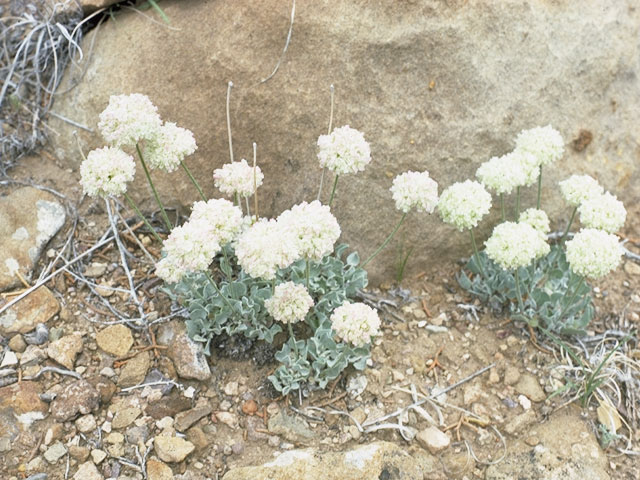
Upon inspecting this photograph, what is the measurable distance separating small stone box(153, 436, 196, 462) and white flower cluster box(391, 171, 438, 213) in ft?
5.52

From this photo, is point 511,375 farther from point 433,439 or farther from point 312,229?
point 312,229

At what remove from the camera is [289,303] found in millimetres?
3385

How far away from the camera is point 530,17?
4426 mm

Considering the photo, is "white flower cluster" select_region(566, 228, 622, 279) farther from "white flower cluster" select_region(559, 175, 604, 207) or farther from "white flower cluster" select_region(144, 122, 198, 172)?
"white flower cluster" select_region(144, 122, 198, 172)

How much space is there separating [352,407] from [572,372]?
1.40 meters

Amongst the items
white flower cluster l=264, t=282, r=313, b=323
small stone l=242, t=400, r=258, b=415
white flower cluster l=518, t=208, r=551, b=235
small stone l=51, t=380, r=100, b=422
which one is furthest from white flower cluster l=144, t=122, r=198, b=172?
white flower cluster l=518, t=208, r=551, b=235

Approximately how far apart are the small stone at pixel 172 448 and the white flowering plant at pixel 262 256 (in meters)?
0.54

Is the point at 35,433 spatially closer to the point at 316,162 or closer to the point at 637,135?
the point at 316,162

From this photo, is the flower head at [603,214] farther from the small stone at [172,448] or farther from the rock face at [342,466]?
the small stone at [172,448]

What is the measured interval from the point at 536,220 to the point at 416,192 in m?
1.00

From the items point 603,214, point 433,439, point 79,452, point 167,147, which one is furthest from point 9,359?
point 603,214

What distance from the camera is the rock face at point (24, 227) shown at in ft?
12.8

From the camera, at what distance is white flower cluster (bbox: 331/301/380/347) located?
3.36m

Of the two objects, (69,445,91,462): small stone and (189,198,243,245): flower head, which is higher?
(189,198,243,245): flower head
